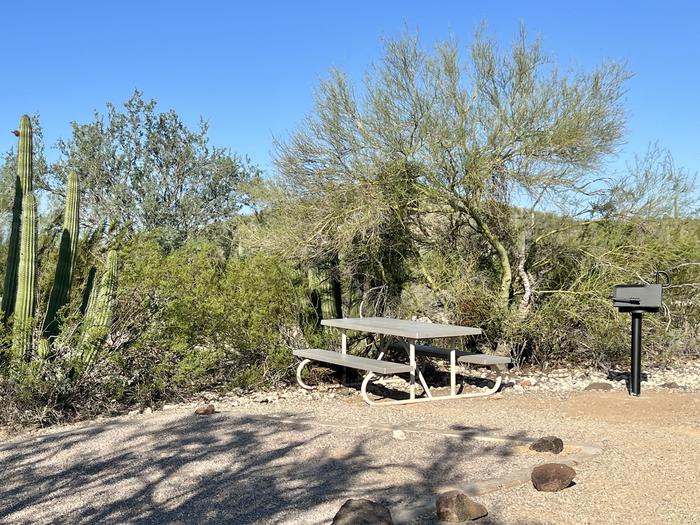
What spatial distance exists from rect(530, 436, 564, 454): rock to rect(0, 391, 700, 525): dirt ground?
4.1 inches

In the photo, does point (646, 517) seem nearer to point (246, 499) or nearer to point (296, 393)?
point (246, 499)

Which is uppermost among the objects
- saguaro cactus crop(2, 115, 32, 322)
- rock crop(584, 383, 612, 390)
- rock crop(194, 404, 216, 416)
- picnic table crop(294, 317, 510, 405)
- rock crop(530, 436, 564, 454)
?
saguaro cactus crop(2, 115, 32, 322)

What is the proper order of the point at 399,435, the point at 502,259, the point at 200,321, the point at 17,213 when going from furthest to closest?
the point at 502,259, the point at 200,321, the point at 17,213, the point at 399,435

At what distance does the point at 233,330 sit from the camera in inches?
333

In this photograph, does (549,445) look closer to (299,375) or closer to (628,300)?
(628,300)

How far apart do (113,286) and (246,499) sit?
3.90 meters

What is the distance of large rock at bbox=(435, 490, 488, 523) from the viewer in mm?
3711

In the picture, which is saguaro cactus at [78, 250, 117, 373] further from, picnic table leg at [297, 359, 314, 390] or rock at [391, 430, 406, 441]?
rock at [391, 430, 406, 441]

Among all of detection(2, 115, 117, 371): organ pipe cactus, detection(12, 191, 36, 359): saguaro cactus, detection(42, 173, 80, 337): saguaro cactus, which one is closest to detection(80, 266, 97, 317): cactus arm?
detection(2, 115, 117, 371): organ pipe cactus

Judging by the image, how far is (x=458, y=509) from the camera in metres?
3.72

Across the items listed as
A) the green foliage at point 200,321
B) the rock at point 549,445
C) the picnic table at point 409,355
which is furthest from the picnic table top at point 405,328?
the rock at point 549,445

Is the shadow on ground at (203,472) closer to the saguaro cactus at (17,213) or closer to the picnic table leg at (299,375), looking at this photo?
the saguaro cactus at (17,213)

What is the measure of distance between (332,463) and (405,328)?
3.14m

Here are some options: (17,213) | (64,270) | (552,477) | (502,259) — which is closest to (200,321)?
(64,270)
